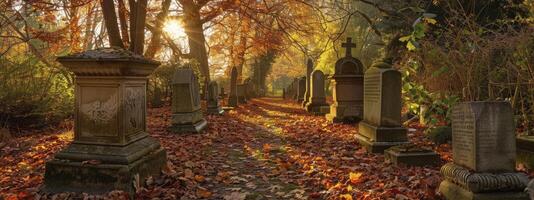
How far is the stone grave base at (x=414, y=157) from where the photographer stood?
19.4 ft

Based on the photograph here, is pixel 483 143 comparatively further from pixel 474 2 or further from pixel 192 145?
pixel 474 2

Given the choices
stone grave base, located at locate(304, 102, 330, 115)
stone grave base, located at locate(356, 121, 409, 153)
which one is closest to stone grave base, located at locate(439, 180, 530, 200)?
stone grave base, located at locate(356, 121, 409, 153)

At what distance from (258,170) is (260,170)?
3 centimetres

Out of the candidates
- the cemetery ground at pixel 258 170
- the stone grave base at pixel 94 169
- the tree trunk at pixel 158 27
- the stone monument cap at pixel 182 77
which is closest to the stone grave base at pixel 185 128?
the cemetery ground at pixel 258 170

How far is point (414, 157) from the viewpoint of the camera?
19.5 ft

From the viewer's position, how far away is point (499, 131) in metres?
3.99

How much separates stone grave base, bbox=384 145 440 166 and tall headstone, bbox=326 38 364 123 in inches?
224

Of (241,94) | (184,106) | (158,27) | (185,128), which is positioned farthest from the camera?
(241,94)

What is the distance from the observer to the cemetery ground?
465 cm

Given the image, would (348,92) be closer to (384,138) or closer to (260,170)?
(384,138)

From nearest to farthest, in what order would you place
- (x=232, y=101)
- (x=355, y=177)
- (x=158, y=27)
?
(x=355, y=177), (x=158, y=27), (x=232, y=101)

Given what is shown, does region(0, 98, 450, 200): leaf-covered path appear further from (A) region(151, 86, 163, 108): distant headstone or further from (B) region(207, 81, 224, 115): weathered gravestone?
(A) region(151, 86, 163, 108): distant headstone

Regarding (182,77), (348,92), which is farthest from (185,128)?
(348,92)

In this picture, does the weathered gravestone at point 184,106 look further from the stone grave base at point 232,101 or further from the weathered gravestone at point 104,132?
the stone grave base at point 232,101
